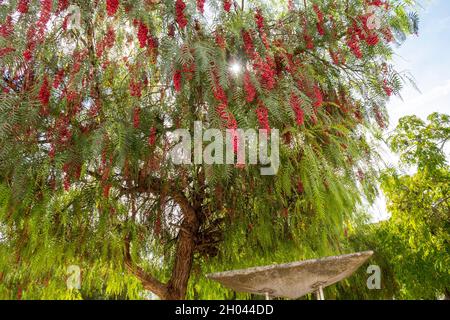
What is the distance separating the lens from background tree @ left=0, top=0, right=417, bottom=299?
234 centimetres

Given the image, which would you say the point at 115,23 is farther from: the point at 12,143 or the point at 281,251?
the point at 281,251

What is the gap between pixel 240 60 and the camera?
8.78ft

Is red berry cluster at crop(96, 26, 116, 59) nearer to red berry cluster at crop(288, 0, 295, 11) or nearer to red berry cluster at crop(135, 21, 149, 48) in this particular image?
red berry cluster at crop(135, 21, 149, 48)

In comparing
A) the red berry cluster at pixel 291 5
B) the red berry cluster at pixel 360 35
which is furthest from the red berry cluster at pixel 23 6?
the red berry cluster at pixel 360 35

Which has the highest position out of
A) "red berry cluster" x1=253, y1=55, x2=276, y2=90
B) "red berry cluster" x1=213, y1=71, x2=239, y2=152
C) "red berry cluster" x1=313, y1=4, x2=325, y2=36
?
"red berry cluster" x1=313, y1=4, x2=325, y2=36

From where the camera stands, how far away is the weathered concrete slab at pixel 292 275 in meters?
2.46

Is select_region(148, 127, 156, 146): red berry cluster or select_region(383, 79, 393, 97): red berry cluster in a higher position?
select_region(383, 79, 393, 97): red berry cluster

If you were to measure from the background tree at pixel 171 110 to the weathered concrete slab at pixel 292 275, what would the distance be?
311mm

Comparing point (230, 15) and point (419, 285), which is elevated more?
point (230, 15)

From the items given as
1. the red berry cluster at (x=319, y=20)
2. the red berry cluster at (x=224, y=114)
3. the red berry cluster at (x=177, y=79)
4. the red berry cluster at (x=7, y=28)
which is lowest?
the red berry cluster at (x=224, y=114)

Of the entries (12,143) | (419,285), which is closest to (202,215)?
(12,143)

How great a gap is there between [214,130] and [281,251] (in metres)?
2.24

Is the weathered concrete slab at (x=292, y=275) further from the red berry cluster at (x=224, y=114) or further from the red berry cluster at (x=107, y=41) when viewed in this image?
the red berry cluster at (x=107, y=41)

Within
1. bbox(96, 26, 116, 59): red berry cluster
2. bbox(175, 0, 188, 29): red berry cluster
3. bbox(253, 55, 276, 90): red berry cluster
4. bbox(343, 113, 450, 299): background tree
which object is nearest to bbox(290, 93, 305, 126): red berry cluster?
bbox(253, 55, 276, 90): red berry cluster
